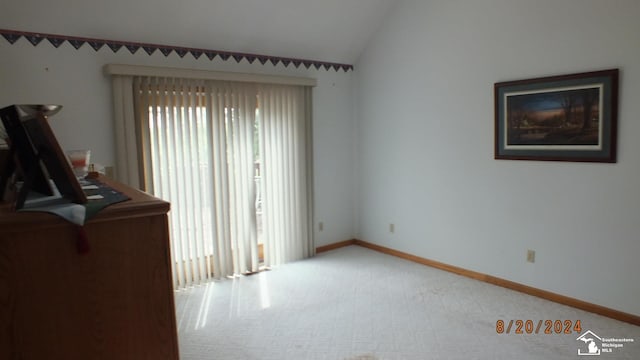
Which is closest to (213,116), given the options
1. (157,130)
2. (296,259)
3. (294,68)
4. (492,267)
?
(157,130)

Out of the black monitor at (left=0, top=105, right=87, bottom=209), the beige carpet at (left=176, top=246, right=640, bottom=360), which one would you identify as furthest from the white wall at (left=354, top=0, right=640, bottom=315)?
the black monitor at (left=0, top=105, right=87, bottom=209)

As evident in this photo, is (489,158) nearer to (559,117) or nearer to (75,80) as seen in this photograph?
(559,117)

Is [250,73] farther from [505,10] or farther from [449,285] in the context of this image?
[449,285]

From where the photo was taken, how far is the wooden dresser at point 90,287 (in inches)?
39.7

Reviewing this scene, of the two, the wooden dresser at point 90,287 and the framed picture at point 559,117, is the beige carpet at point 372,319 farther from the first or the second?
the wooden dresser at point 90,287

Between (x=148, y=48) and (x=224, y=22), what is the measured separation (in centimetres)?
69

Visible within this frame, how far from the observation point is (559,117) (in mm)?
3365

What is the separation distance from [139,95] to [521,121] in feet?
10.6

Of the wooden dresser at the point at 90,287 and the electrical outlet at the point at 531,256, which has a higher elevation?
the wooden dresser at the point at 90,287

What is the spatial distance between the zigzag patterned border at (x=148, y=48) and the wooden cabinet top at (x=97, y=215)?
2.53 meters

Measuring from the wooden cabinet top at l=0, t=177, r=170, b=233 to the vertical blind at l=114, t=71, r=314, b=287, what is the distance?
8.33 feet

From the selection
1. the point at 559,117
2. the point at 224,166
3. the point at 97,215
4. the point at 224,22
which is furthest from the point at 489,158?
the point at 97,215

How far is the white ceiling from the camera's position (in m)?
3.14

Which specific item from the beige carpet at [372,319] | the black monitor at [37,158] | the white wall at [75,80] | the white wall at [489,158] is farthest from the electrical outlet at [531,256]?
the black monitor at [37,158]
